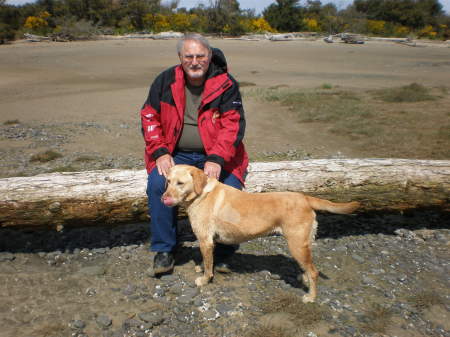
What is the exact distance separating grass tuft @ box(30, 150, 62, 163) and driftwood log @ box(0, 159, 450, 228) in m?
3.77

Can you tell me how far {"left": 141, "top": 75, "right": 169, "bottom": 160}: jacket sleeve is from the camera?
3.96 metres

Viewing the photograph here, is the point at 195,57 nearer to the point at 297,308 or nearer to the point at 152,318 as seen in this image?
the point at 152,318

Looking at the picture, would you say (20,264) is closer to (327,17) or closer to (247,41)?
(247,41)

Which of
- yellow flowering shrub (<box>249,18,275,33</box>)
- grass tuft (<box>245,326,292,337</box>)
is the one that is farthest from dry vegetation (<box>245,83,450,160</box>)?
yellow flowering shrub (<box>249,18,275,33</box>)

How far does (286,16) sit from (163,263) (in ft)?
149

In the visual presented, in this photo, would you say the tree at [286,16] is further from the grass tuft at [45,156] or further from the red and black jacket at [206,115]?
the red and black jacket at [206,115]

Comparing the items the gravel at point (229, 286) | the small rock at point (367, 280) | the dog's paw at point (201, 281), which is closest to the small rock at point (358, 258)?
the gravel at point (229, 286)

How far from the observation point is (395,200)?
15.5 ft

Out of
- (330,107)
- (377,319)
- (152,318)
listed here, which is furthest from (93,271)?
(330,107)

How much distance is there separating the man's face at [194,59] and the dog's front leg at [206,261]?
70.9 inches

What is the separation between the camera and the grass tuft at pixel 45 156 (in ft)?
25.9

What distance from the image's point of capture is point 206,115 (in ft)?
12.9

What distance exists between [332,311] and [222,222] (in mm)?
1390

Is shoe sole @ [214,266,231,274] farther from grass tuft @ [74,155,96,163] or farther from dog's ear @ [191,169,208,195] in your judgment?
grass tuft @ [74,155,96,163]
